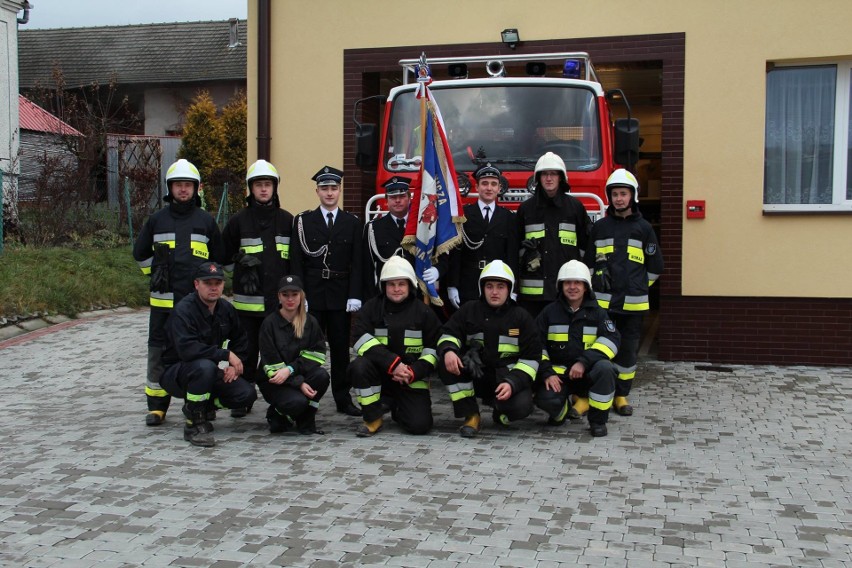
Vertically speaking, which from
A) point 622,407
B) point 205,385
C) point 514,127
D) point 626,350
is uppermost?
point 514,127

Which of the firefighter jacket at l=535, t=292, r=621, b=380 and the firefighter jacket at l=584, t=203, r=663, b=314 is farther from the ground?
the firefighter jacket at l=584, t=203, r=663, b=314

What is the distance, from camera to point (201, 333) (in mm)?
6902

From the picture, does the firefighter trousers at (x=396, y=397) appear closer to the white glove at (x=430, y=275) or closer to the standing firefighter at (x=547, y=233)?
the white glove at (x=430, y=275)

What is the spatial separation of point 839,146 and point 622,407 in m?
4.44

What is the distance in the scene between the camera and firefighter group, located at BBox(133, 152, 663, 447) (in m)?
6.91

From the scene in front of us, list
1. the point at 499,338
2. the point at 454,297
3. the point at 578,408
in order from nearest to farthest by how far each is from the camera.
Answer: the point at 499,338, the point at 578,408, the point at 454,297

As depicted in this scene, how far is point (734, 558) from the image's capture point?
4477 millimetres

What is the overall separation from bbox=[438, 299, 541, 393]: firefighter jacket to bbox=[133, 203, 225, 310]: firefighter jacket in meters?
1.99

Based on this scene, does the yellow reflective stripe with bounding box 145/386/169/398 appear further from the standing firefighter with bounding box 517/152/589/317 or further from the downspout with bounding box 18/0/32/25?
the downspout with bounding box 18/0/32/25

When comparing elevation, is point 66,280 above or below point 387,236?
below

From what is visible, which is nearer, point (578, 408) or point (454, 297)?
point (578, 408)

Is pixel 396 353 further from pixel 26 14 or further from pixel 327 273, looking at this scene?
pixel 26 14

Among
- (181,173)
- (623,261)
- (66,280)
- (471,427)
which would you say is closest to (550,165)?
(623,261)

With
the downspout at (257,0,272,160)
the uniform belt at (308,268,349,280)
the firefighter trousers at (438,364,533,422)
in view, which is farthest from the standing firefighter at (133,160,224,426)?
the downspout at (257,0,272,160)
